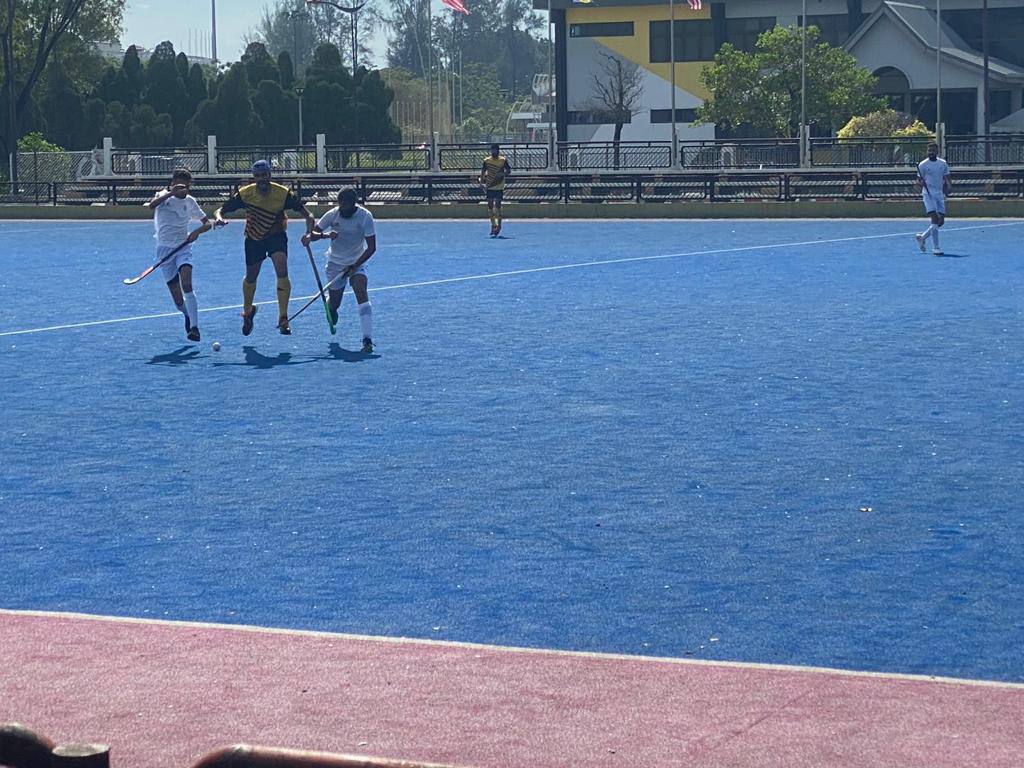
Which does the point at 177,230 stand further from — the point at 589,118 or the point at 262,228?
the point at 589,118

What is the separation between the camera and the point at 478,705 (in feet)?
18.9

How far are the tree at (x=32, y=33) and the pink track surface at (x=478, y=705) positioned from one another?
5016cm

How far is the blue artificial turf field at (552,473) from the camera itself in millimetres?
7285

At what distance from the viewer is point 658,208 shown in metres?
43.8

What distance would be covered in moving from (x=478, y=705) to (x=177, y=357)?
11272mm

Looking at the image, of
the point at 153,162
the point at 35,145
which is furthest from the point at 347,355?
the point at 35,145

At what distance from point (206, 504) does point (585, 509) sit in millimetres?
2185

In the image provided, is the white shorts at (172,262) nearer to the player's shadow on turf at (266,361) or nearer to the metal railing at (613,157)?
the player's shadow on turf at (266,361)

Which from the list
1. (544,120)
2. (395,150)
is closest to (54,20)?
(395,150)

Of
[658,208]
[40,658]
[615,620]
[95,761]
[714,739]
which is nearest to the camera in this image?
[95,761]

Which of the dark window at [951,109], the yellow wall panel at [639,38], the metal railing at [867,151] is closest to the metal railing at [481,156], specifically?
the metal railing at [867,151]

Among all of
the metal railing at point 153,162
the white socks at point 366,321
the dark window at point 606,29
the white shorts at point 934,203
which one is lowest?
the white socks at point 366,321

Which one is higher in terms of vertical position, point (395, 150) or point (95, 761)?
point (395, 150)

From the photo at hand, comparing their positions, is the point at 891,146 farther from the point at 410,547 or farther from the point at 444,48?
the point at 444,48
